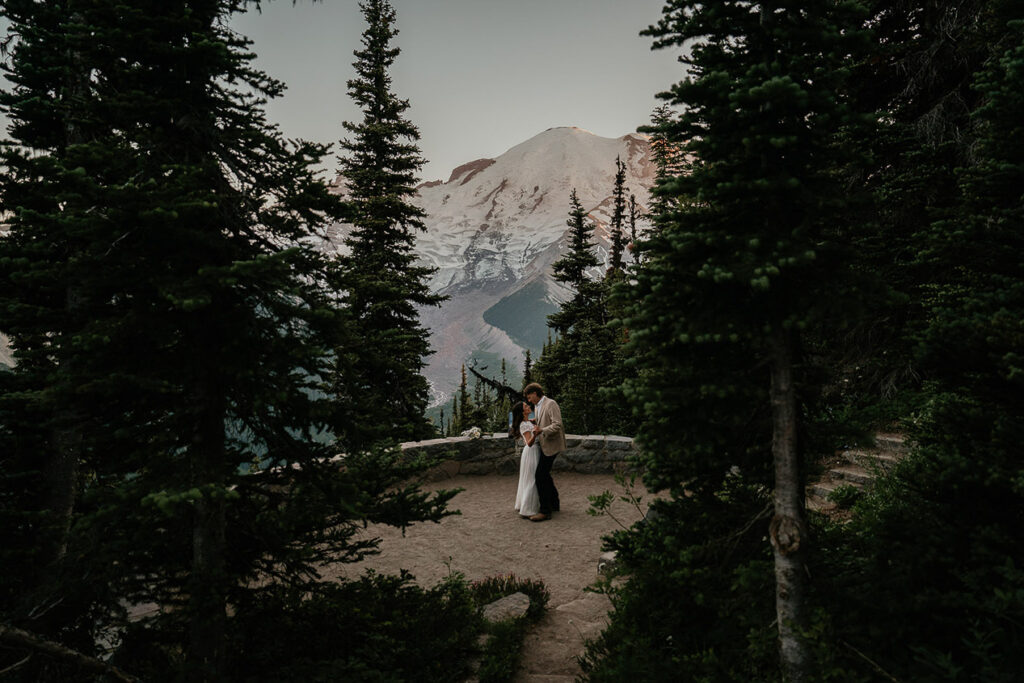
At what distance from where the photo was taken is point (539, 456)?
29.8 feet

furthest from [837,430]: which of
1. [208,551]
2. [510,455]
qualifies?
[510,455]

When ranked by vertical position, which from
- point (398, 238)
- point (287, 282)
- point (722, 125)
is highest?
point (398, 238)

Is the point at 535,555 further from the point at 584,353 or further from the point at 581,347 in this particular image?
the point at 581,347

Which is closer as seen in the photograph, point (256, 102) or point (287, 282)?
point (287, 282)

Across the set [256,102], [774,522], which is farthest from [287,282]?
[774,522]

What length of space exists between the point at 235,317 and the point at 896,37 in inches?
564

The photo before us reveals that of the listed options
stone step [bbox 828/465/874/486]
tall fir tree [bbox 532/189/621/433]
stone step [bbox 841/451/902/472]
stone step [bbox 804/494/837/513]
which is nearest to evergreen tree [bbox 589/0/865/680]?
stone step [bbox 804/494/837/513]

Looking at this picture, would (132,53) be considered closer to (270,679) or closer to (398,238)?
(270,679)

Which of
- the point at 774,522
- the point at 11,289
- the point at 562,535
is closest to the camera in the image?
the point at 774,522

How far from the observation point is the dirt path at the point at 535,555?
16.9ft

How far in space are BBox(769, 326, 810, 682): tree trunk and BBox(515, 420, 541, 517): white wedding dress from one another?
6.36 meters

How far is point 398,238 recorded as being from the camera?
16594 mm

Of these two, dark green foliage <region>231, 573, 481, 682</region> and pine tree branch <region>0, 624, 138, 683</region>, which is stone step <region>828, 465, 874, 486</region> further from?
pine tree branch <region>0, 624, 138, 683</region>

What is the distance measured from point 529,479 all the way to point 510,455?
110 inches
